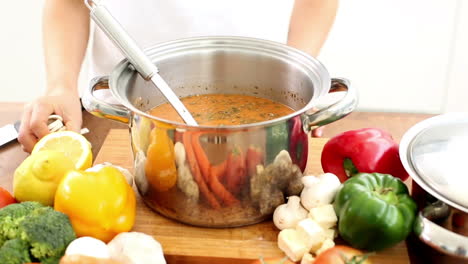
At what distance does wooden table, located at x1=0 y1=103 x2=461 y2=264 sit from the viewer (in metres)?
1.35

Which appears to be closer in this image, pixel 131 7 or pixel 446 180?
pixel 446 180

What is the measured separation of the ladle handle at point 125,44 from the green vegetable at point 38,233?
0.30 metres

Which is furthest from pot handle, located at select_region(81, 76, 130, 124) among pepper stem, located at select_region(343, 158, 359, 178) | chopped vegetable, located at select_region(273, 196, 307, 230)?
pepper stem, located at select_region(343, 158, 359, 178)

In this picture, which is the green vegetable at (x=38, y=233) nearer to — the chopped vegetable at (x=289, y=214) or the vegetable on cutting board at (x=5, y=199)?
the vegetable on cutting board at (x=5, y=199)

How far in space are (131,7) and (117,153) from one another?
56 cm

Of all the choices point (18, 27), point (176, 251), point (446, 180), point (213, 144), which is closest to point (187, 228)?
point (176, 251)

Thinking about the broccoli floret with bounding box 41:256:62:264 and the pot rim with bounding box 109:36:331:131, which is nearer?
the broccoli floret with bounding box 41:256:62:264

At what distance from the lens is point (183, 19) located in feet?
5.48

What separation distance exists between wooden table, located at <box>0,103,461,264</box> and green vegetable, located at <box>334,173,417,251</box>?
1.82 ft

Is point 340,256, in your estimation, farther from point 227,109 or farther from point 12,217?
point 12,217

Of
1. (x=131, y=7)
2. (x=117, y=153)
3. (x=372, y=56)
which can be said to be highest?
(x=131, y=7)

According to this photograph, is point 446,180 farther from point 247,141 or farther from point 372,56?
point 372,56

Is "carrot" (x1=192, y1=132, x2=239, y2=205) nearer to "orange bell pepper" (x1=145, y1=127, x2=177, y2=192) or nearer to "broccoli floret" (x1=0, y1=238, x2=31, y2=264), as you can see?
"orange bell pepper" (x1=145, y1=127, x2=177, y2=192)

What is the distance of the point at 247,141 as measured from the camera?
0.92 metres
